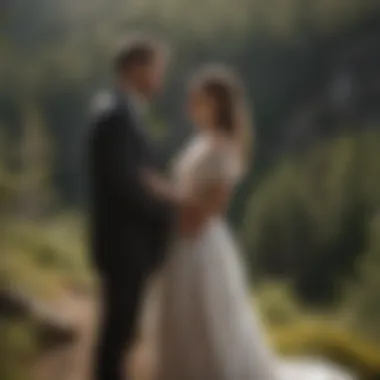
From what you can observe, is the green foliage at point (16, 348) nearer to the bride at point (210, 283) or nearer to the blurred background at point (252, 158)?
the blurred background at point (252, 158)

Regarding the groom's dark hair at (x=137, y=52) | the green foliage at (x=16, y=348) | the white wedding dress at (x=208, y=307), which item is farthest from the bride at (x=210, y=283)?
the green foliage at (x=16, y=348)

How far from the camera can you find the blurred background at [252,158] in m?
2.22

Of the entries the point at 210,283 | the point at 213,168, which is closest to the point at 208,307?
the point at 210,283

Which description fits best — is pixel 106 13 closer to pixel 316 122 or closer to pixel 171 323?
pixel 316 122

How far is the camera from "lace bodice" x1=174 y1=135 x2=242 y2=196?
7.36ft

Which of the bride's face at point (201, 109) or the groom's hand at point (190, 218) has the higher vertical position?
the bride's face at point (201, 109)

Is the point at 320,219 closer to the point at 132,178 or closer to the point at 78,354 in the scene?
the point at 132,178

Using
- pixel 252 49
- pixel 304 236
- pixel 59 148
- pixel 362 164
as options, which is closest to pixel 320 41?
pixel 252 49

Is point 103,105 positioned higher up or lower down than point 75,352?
higher up

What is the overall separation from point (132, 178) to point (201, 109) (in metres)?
0.23

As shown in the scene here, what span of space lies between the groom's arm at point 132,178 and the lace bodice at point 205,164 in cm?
7

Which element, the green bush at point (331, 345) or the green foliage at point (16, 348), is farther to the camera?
the green foliage at point (16, 348)

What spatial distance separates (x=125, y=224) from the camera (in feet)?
7.41

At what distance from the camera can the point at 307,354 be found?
7.22 feet
